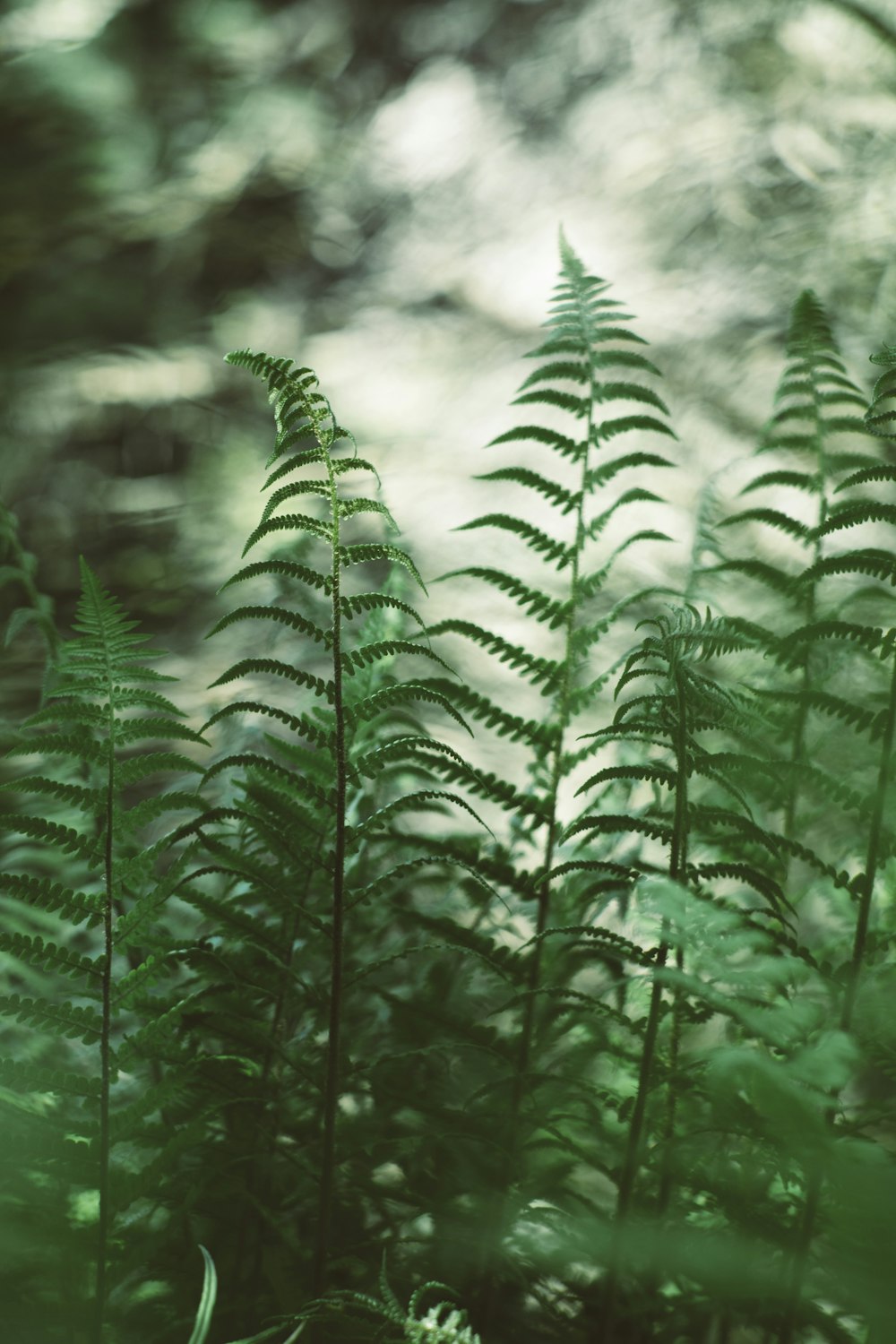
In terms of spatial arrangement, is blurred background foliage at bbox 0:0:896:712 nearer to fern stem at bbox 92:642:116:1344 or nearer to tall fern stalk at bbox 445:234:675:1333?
tall fern stalk at bbox 445:234:675:1333

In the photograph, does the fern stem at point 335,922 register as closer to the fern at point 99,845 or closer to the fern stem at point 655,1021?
the fern at point 99,845

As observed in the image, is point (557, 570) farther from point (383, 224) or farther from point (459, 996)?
point (383, 224)

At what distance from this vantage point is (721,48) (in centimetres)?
327

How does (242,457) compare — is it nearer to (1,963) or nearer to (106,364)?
(106,364)

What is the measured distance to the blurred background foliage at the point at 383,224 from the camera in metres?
3.03

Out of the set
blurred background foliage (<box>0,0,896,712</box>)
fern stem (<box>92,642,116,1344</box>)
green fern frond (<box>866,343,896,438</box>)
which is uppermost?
blurred background foliage (<box>0,0,896,712</box>)

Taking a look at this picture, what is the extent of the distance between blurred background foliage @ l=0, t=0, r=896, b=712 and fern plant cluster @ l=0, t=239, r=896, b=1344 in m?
1.23

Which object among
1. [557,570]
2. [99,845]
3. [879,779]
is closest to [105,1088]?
[99,845]

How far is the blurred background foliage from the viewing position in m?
3.03

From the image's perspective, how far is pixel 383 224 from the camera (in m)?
3.55

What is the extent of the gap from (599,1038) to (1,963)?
101cm

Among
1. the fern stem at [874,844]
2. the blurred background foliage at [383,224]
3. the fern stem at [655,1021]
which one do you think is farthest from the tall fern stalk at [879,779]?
the blurred background foliage at [383,224]

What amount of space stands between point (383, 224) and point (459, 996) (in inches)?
114

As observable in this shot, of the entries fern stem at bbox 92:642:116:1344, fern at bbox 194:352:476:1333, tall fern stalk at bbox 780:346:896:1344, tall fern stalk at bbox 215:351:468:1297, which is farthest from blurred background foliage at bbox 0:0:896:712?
fern stem at bbox 92:642:116:1344
